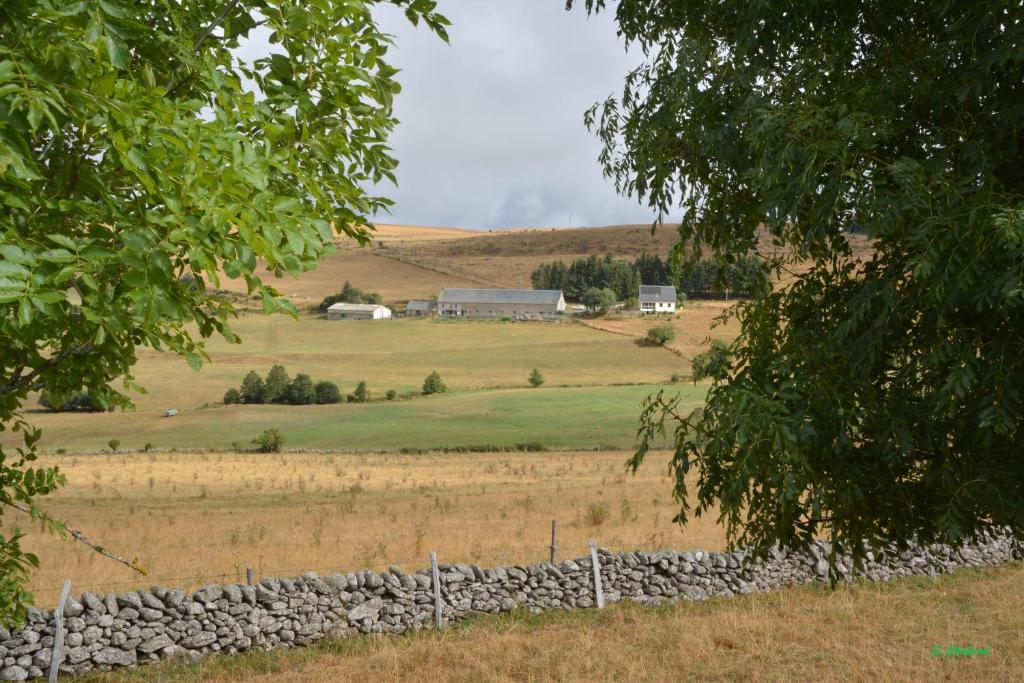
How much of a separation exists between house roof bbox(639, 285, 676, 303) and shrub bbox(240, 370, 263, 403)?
71.1 metres

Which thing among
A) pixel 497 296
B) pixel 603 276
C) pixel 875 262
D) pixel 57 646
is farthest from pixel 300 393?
pixel 603 276

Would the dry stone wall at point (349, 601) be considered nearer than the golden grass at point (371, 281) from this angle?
Yes

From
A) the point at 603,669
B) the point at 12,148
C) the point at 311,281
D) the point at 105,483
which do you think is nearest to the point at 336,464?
the point at 105,483

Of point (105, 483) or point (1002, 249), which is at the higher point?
point (1002, 249)

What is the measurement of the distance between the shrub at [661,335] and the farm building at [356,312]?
44474 mm

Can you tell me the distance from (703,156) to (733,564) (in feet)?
36.6

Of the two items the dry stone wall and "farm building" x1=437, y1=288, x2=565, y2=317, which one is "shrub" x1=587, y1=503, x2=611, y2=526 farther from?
"farm building" x1=437, y1=288, x2=565, y2=317

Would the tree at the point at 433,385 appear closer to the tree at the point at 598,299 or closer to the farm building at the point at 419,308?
the farm building at the point at 419,308

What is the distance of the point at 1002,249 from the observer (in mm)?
5598

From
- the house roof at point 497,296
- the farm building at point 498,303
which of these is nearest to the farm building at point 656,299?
the farm building at point 498,303

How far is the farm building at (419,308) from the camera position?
138 meters

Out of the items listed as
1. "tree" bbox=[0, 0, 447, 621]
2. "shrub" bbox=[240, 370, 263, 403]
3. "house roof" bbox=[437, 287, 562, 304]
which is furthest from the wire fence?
"house roof" bbox=[437, 287, 562, 304]

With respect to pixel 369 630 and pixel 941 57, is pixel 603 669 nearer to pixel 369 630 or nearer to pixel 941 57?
pixel 369 630

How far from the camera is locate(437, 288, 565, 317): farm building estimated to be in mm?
137625
